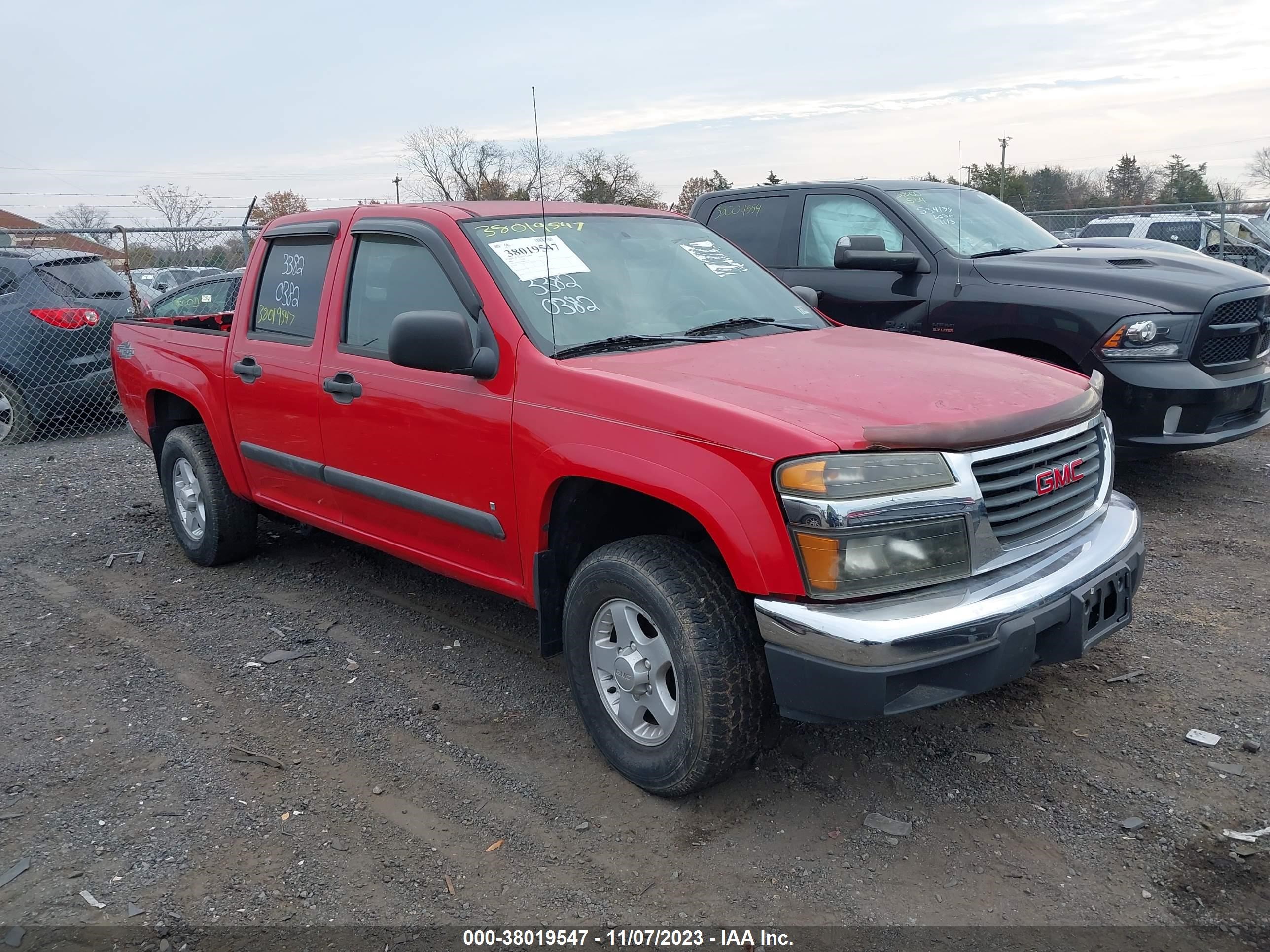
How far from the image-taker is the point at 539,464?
130 inches

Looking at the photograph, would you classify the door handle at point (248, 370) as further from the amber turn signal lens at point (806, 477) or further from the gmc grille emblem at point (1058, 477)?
the gmc grille emblem at point (1058, 477)

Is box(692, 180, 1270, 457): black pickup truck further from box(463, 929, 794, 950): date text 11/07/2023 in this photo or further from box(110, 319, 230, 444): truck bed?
box(463, 929, 794, 950): date text 11/07/2023

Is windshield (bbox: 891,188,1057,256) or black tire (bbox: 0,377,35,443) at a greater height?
windshield (bbox: 891,188,1057,256)

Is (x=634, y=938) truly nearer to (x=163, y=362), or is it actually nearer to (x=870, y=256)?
(x=163, y=362)

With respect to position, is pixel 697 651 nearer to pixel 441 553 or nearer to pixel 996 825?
pixel 996 825

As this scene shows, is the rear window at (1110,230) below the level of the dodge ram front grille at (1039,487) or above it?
above

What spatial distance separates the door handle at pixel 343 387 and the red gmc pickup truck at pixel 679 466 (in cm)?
2

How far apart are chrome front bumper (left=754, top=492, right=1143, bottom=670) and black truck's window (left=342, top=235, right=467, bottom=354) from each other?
1.86m

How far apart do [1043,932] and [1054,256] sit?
4.86m

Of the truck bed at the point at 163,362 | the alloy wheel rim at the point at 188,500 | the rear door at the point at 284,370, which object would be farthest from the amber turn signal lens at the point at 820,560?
the alloy wheel rim at the point at 188,500

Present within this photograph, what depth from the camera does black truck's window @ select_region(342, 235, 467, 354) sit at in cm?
389

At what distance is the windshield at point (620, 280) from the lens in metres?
3.61

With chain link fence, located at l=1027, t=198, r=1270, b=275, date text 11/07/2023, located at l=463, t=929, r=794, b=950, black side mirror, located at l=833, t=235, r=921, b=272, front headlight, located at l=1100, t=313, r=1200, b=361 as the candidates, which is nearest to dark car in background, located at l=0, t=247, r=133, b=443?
black side mirror, located at l=833, t=235, r=921, b=272

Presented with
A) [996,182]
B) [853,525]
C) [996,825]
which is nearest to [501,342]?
[853,525]
